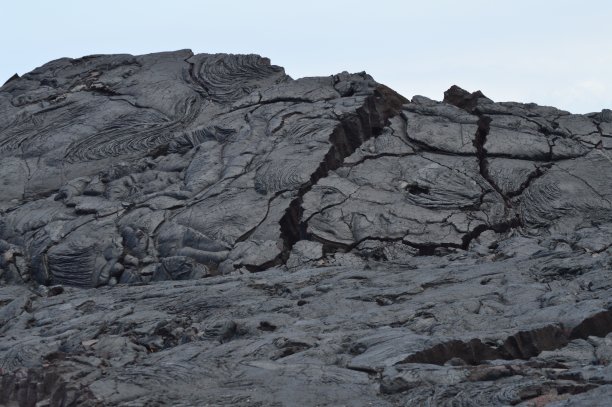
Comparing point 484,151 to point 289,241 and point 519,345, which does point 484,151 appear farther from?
point 519,345

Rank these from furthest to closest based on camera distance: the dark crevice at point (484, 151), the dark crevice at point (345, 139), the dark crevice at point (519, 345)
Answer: the dark crevice at point (484, 151), the dark crevice at point (345, 139), the dark crevice at point (519, 345)

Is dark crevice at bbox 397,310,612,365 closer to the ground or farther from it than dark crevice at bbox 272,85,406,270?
closer to the ground

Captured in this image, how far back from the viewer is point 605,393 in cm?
476

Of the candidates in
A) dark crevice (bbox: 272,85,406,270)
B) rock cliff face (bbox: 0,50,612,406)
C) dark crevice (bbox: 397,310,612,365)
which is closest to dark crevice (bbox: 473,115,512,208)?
rock cliff face (bbox: 0,50,612,406)

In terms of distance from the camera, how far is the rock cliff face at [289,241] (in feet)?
19.1

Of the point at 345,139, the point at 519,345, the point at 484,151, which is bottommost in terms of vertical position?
the point at 519,345

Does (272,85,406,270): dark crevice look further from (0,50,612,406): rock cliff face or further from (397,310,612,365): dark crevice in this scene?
(397,310,612,365): dark crevice

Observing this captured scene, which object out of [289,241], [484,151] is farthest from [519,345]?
[484,151]

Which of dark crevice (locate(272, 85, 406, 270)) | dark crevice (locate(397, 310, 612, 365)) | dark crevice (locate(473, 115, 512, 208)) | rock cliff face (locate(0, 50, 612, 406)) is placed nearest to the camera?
rock cliff face (locate(0, 50, 612, 406))

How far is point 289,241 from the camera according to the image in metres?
10.2

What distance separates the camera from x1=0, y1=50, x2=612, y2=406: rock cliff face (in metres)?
5.82

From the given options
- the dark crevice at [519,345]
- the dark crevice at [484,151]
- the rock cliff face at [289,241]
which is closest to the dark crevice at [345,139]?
the rock cliff face at [289,241]

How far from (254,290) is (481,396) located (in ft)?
12.2

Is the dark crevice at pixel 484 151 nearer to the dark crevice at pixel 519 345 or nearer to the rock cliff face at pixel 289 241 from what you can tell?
the rock cliff face at pixel 289 241
